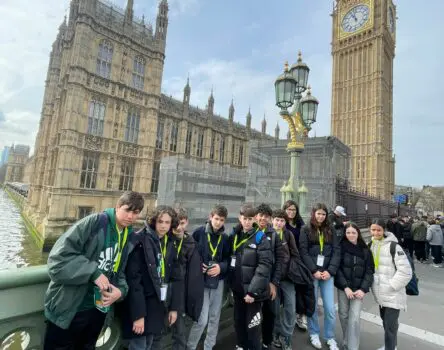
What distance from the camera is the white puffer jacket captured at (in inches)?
116

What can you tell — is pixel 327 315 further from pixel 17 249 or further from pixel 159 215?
pixel 17 249

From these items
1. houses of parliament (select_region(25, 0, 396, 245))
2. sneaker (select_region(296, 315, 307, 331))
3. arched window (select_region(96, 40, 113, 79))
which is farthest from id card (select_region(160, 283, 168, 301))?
arched window (select_region(96, 40, 113, 79))

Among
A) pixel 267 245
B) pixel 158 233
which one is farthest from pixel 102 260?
pixel 267 245

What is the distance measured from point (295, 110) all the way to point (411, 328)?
17.4 feet

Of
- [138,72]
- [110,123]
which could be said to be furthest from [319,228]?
[138,72]

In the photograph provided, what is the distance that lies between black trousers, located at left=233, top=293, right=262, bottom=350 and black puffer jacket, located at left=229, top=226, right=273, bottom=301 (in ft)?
0.52

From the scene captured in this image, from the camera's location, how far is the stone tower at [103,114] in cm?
1781

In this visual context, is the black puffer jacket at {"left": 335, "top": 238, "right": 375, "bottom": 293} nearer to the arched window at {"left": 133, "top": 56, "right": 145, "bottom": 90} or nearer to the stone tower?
the stone tower

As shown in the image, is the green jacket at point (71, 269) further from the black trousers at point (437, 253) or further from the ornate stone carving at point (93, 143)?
the ornate stone carving at point (93, 143)

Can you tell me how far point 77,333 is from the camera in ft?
6.21

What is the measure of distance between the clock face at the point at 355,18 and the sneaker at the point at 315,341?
55978 millimetres

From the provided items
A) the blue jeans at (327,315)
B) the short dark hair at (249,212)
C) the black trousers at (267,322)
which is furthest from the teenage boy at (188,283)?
the blue jeans at (327,315)

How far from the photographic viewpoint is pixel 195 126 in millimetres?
27594

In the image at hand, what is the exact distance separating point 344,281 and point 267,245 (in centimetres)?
131
